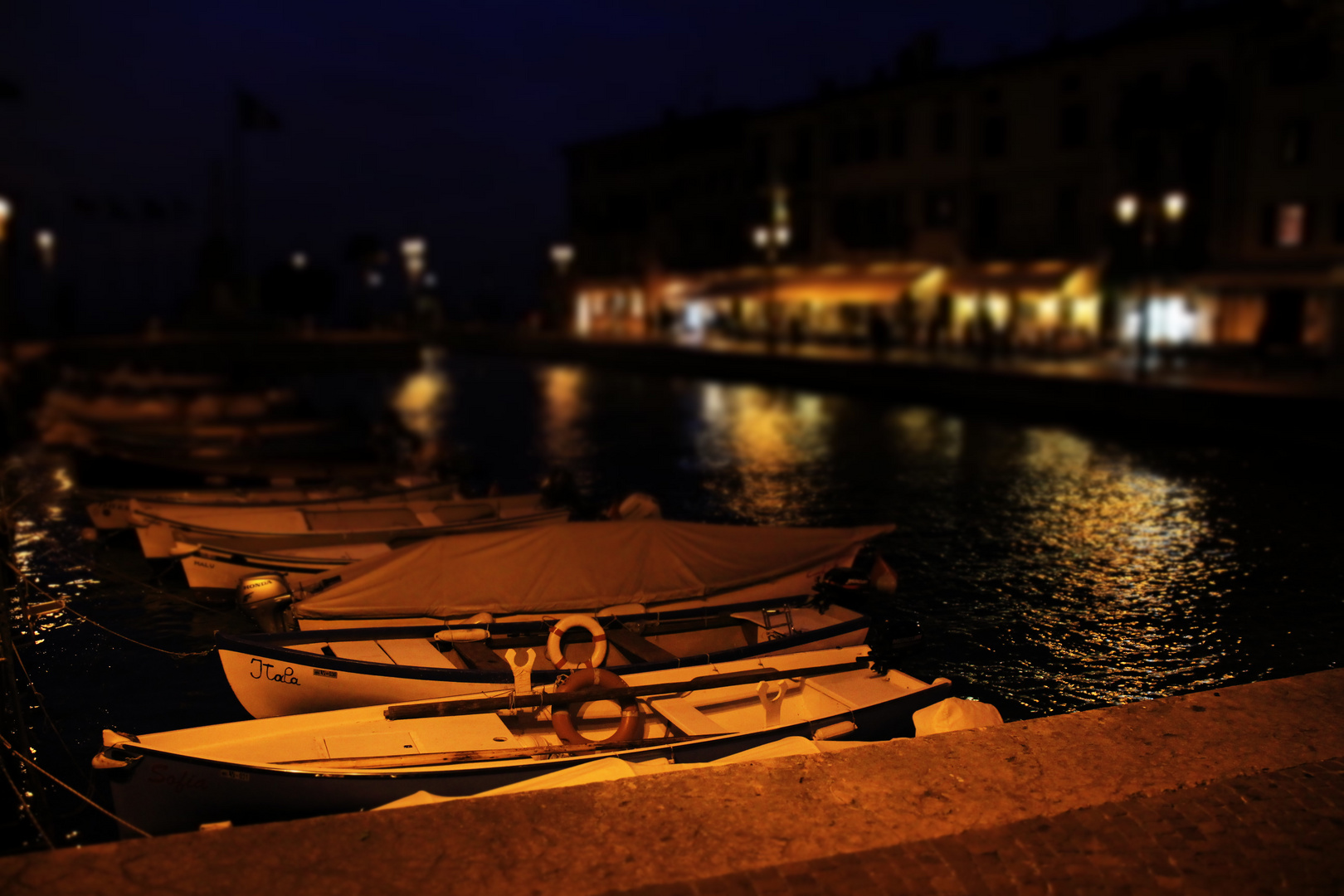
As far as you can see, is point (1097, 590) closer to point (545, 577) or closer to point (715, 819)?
point (545, 577)

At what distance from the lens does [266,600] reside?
39.7 feet

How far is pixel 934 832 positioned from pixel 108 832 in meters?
6.19

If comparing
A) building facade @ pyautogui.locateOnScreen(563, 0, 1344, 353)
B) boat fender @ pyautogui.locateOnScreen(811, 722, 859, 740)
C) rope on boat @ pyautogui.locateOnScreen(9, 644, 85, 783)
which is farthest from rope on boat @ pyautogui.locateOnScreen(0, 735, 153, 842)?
building facade @ pyautogui.locateOnScreen(563, 0, 1344, 353)

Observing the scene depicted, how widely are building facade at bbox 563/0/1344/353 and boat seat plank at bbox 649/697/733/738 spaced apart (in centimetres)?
2386

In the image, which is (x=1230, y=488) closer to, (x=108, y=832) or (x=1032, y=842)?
(x=1032, y=842)

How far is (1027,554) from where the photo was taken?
55.2 feet

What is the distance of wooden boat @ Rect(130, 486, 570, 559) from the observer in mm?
15039

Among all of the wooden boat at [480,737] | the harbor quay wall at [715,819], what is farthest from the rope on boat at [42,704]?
the harbor quay wall at [715,819]

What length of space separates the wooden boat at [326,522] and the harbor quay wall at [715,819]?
8401mm

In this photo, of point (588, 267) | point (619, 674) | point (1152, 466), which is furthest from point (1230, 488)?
point (588, 267)

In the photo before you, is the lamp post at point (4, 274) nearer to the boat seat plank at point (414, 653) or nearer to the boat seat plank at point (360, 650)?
the boat seat plank at point (360, 650)

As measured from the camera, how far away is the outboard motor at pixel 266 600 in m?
12.0

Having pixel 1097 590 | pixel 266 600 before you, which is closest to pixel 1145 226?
pixel 1097 590

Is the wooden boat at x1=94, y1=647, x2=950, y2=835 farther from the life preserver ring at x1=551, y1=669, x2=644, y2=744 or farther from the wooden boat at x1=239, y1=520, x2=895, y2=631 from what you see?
the wooden boat at x1=239, y1=520, x2=895, y2=631
